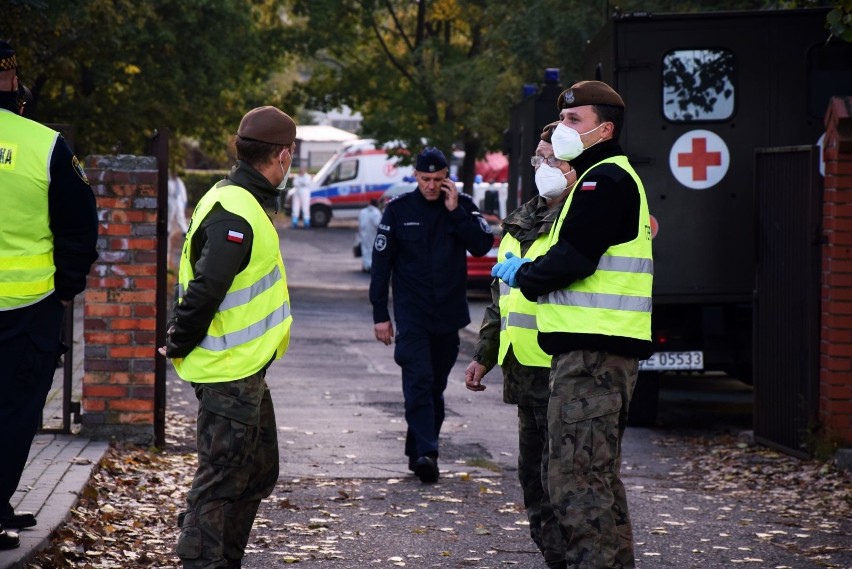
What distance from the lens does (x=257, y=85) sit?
29609mm

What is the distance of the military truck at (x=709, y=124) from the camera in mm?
10484

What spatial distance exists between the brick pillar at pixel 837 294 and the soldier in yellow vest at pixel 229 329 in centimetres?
470

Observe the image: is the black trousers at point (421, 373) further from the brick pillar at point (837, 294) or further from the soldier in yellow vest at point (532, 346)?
the brick pillar at point (837, 294)

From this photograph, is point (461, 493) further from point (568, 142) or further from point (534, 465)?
point (568, 142)

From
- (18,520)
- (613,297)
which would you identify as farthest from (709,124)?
(18,520)

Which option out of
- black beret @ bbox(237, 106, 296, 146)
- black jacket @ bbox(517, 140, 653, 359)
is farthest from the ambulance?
black jacket @ bbox(517, 140, 653, 359)

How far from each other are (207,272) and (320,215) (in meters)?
43.0

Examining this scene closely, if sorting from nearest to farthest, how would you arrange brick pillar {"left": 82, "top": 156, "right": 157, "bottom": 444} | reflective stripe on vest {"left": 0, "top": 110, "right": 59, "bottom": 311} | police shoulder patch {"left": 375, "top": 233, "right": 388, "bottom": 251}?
1. reflective stripe on vest {"left": 0, "top": 110, "right": 59, "bottom": 311}
2. police shoulder patch {"left": 375, "top": 233, "right": 388, "bottom": 251}
3. brick pillar {"left": 82, "top": 156, "right": 157, "bottom": 444}

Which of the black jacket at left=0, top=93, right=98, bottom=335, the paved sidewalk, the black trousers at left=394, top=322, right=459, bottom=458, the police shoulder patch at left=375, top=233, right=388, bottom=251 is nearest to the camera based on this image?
the black jacket at left=0, top=93, right=98, bottom=335

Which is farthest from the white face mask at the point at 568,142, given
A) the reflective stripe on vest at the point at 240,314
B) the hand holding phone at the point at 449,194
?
the hand holding phone at the point at 449,194

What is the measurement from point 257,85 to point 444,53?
188 inches

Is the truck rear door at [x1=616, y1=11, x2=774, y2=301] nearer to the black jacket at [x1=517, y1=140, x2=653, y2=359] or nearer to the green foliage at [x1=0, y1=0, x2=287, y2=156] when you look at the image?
the black jacket at [x1=517, y1=140, x2=653, y2=359]

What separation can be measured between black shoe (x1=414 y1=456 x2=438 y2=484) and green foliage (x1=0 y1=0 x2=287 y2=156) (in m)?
11.4

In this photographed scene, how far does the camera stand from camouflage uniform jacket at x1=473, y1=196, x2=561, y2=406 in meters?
5.87
